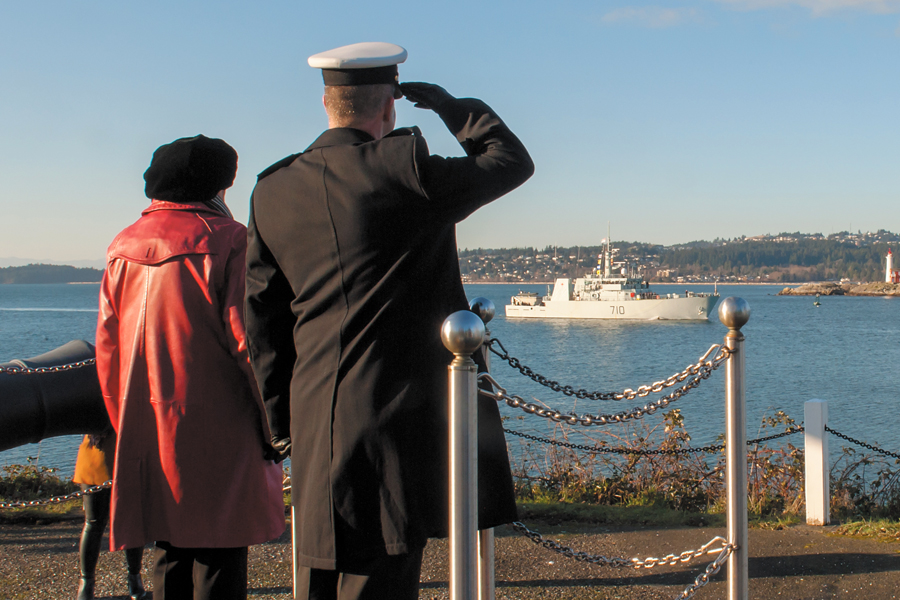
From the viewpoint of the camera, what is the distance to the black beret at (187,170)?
2.64m

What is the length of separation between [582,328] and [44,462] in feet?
191

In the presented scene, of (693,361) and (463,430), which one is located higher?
(463,430)

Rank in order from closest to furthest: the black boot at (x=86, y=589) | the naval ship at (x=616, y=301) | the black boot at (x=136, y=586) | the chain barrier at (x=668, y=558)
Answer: the chain barrier at (x=668, y=558) < the black boot at (x=86, y=589) < the black boot at (x=136, y=586) < the naval ship at (x=616, y=301)

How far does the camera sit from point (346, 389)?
6.05 ft

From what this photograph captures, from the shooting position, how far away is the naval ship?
6944 cm

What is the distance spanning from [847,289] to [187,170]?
562 feet

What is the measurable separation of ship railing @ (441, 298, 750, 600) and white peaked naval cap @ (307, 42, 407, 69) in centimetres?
67

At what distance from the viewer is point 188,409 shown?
252 cm

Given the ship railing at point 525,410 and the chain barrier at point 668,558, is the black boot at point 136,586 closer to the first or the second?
the ship railing at point 525,410

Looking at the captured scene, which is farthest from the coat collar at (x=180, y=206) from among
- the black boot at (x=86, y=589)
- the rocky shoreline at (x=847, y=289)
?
the rocky shoreline at (x=847, y=289)

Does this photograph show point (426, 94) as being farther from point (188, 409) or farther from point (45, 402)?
point (45, 402)

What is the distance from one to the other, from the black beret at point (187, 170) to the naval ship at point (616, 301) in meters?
67.8

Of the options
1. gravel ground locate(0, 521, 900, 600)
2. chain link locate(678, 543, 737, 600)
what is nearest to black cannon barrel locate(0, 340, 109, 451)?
gravel ground locate(0, 521, 900, 600)

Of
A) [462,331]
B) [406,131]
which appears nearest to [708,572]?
[462,331]
